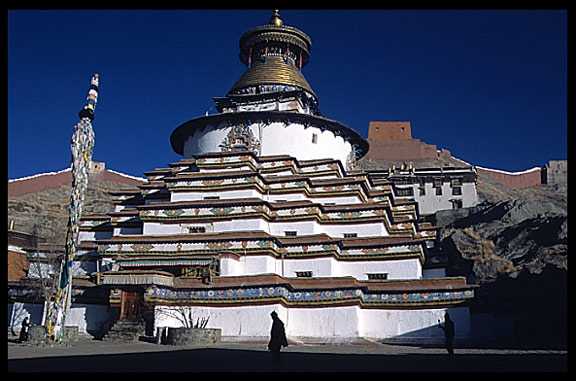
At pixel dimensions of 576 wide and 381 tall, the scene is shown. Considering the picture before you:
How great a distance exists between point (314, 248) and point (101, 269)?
7.51 meters

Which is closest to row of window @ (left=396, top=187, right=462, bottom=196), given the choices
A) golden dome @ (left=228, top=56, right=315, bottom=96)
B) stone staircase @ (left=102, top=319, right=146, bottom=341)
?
golden dome @ (left=228, top=56, right=315, bottom=96)

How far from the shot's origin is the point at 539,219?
27688 mm

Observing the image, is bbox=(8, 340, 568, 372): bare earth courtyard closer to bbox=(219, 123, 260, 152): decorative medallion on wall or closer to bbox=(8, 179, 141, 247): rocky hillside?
bbox=(219, 123, 260, 152): decorative medallion on wall

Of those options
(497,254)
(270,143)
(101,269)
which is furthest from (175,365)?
(497,254)

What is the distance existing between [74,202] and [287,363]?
26.9 feet

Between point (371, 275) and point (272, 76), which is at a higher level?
point (272, 76)

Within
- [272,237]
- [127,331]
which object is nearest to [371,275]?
[272,237]

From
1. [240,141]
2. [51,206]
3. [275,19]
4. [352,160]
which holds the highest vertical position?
[275,19]

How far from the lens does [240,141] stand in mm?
24953

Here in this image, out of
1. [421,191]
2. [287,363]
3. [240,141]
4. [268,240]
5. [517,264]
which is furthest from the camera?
[421,191]

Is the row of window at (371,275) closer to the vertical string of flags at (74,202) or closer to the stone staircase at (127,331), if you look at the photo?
the stone staircase at (127,331)

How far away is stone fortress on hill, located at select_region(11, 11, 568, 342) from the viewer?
55.2 feet

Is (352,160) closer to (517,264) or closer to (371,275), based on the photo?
(517,264)

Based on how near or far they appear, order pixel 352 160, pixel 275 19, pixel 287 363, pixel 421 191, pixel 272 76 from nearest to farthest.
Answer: pixel 287 363, pixel 352 160, pixel 272 76, pixel 275 19, pixel 421 191
